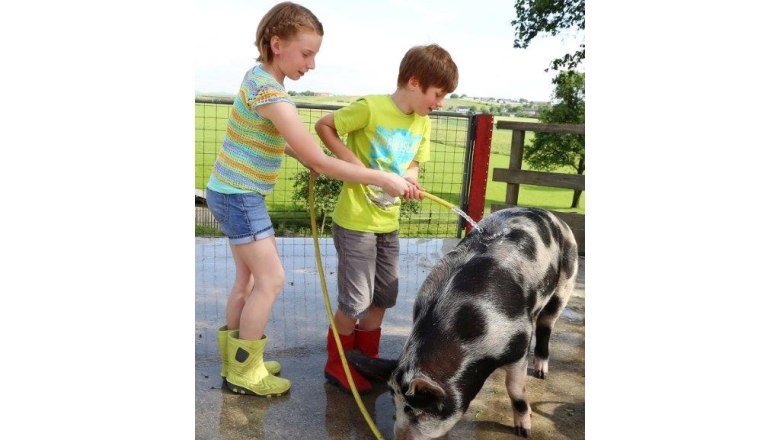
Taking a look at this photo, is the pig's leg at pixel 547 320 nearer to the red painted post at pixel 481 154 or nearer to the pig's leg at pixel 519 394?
the pig's leg at pixel 519 394

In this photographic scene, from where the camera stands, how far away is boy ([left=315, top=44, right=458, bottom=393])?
10.2ft

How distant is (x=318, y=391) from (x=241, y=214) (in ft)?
3.40

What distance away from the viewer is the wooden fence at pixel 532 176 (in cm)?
707

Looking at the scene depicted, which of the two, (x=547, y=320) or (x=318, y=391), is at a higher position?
(x=547, y=320)

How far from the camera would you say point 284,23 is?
9.20ft

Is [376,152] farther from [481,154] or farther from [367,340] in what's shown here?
[481,154]

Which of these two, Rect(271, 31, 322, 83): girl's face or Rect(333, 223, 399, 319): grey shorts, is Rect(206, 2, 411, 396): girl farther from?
Rect(333, 223, 399, 319): grey shorts

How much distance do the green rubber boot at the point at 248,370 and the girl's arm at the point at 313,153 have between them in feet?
3.34

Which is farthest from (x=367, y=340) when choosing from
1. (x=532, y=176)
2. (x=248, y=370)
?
(x=532, y=176)

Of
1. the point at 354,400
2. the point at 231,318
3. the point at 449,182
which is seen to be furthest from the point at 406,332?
the point at 449,182

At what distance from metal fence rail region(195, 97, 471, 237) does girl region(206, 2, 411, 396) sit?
3484 millimetres

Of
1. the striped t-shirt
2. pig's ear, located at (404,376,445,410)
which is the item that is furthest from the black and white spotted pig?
the striped t-shirt

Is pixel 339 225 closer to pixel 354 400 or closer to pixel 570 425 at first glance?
pixel 354 400

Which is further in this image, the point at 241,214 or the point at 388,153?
the point at 388,153
